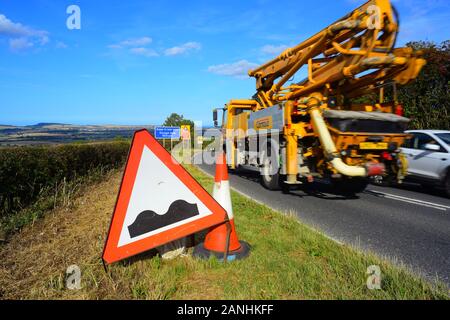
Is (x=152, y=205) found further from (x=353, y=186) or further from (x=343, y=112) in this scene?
(x=353, y=186)

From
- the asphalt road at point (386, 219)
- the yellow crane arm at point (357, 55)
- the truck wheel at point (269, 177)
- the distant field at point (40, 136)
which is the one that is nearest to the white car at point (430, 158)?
the asphalt road at point (386, 219)

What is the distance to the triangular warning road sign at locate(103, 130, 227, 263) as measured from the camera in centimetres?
325

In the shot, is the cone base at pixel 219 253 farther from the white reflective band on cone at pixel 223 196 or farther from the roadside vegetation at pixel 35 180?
the roadside vegetation at pixel 35 180

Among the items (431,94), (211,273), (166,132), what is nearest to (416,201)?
(211,273)

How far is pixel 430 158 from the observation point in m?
8.98

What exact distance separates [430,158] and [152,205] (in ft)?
27.1

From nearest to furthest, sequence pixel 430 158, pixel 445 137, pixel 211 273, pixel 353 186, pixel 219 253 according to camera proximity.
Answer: pixel 211 273 < pixel 219 253 < pixel 430 158 < pixel 445 137 < pixel 353 186

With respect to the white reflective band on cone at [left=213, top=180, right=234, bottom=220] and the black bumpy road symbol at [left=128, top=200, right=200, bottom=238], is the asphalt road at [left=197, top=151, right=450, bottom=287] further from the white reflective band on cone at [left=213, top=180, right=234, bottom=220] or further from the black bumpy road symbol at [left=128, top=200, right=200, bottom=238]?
the black bumpy road symbol at [left=128, top=200, right=200, bottom=238]

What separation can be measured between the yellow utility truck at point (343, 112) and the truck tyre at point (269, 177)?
0.09ft

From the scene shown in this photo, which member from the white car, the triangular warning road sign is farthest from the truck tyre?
the triangular warning road sign

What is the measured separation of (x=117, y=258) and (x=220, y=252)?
1.09 metres
